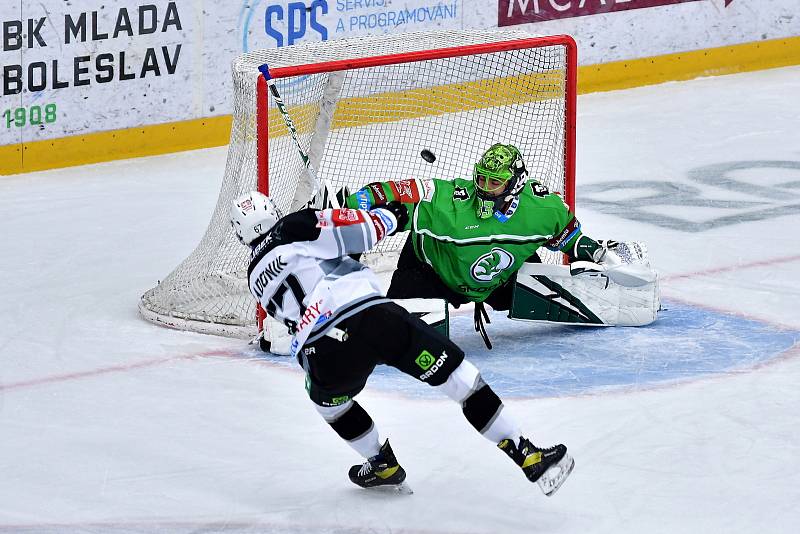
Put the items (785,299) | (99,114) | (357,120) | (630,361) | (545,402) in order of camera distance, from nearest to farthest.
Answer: (545,402)
(630,361)
(785,299)
(357,120)
(99,114)

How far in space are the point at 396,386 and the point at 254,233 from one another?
1.20 metres

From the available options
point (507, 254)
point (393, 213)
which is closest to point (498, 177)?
point (507, 254)

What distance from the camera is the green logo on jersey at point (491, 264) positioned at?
18.6 ft

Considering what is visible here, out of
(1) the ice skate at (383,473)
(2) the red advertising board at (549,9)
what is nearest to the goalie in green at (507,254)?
(1) the ice skate at (383,473)

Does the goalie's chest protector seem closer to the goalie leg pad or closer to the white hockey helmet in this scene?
the goalie leg pad

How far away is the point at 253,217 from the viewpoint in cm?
436

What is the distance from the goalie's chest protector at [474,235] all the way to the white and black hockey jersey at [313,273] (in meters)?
1.24

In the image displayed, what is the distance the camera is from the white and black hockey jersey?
166 inches

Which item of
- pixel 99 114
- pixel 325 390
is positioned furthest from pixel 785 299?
pixel 99 114

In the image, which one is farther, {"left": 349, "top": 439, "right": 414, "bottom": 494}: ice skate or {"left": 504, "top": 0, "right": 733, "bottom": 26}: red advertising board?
{"left": 504, "top": 0, "right": 733, "bottom": 26}: red advertising board

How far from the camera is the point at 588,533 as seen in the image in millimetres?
A: 4195

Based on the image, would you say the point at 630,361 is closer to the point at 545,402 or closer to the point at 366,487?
the point at 545,402

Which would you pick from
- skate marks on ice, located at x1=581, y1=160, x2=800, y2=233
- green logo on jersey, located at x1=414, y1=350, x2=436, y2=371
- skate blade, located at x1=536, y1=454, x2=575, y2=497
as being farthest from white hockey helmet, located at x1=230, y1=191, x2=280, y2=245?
skate marks on ice, located at x1=581, y1=160, x2=800, y2=233

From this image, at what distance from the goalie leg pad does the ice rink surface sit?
8 cm
